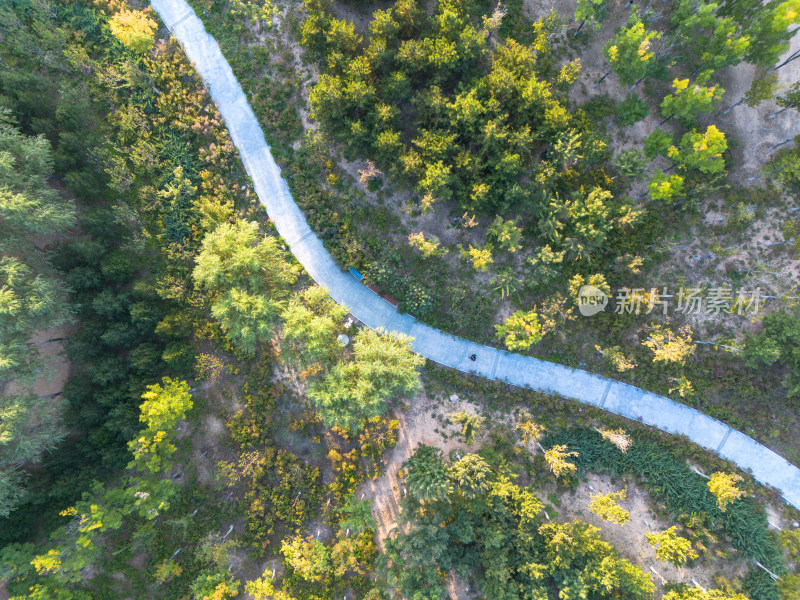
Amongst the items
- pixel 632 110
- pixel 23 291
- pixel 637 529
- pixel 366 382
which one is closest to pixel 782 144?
pixel 632 110

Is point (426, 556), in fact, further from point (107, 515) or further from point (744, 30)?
point (744, 30)

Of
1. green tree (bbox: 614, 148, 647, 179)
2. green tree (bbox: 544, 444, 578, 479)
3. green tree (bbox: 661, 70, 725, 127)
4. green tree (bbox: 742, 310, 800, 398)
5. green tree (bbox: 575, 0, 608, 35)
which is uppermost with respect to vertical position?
green tree (bbox: 575, 0, 608, 35)

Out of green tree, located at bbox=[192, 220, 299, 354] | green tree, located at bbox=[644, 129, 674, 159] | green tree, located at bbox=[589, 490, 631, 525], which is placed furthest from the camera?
green tree, located at bbox=[589, 490, 631, 525]

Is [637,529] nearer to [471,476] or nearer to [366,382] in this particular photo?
[471,476]

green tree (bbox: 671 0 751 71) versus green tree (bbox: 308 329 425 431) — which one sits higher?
green tree (bbox: 671 0 751 71)

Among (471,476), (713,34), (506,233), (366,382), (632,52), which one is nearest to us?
(366,382)

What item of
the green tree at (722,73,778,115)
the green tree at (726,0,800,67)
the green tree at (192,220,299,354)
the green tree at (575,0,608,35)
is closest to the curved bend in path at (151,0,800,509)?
the green tree at (192,220,299,354)

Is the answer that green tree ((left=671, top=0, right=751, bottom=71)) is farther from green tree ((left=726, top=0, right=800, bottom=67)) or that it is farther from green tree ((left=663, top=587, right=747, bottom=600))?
green tree ((left=663, top=587, right=747, bottom=600))
